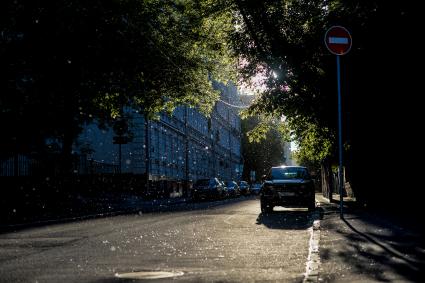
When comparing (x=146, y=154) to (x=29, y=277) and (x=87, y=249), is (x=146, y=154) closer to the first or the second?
(x=87, y=249)

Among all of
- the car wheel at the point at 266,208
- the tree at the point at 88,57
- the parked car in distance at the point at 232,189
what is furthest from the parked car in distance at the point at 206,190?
the car wheel at the point at 266,208

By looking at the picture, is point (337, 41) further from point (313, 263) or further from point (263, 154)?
point (263, 154)

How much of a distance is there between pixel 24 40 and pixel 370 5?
1308cm

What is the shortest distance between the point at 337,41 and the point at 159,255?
7875 millimetres

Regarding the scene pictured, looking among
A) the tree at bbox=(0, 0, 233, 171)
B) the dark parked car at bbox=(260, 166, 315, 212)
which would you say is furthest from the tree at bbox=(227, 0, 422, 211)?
the tree at bbox=(0, 0, 233, 171)

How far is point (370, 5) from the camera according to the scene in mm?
17938

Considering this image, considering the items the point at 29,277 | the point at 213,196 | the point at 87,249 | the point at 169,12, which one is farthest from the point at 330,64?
the point at 213,196

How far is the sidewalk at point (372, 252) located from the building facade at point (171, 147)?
A: 50.5 feet

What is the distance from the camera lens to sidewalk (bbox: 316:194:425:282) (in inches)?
273

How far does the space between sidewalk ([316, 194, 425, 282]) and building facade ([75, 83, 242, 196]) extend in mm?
15405

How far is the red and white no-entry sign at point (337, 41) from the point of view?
15.0 metres

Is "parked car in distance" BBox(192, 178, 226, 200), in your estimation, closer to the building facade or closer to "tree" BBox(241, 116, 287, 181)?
the building facade

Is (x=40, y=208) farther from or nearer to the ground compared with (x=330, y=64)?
nearer to the ground

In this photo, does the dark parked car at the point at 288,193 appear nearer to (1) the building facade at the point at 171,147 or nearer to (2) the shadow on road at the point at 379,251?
(1) the building facade at the point at 171,147
